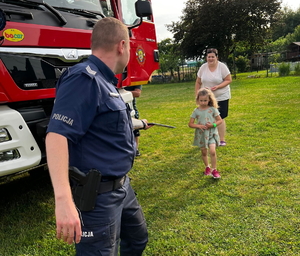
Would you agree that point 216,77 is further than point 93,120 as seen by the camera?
Yes

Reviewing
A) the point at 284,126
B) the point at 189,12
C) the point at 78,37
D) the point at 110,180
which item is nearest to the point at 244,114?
the point at 284,126

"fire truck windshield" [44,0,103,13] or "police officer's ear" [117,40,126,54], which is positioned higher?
"fire truck windshield" [44,0,103,13]

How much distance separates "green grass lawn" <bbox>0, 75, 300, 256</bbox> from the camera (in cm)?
255

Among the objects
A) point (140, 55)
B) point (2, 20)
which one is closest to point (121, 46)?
point (2, 20)

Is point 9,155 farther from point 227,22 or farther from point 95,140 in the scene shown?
point 227,22

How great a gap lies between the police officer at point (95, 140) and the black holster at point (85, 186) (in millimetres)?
33

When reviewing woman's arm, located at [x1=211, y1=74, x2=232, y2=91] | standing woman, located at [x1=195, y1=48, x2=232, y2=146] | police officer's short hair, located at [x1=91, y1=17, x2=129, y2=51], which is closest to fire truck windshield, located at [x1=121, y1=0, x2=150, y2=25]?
standing woman, located at [x1=195, y1=48, x2=232, y2=146]

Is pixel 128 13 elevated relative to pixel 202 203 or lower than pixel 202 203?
elevated

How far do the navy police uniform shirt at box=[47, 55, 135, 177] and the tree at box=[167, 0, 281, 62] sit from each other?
26.4m

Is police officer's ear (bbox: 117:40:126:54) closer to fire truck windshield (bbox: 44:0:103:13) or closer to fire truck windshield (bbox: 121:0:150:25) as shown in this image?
fire truck windshield (bbox: 44:0:103:13)

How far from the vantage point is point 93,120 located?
4.77 feet

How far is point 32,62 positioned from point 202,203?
7.53 ft

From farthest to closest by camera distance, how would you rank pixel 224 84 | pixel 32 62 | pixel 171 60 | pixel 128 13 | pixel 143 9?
pixel 171 60
pixel 224 84
pixel 128 13
pixel 143 9
pixel 32 62

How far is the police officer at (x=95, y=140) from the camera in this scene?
51.9 inches
